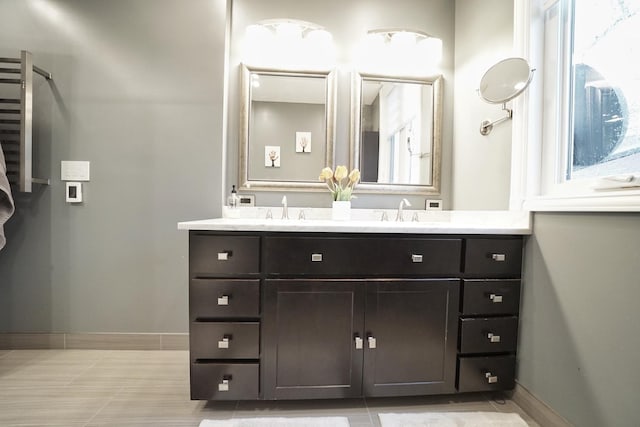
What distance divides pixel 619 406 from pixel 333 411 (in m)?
1.02

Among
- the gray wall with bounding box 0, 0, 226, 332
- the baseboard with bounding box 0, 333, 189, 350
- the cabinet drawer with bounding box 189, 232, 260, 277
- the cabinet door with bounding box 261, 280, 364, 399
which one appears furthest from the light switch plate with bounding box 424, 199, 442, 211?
the baseboard with bounding box 0, 333, 189, 350

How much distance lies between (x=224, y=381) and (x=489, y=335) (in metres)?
1.20

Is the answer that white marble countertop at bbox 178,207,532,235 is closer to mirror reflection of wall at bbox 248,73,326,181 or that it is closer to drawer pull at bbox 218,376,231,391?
mirror reflection of wall at bbox 248,73,326,181

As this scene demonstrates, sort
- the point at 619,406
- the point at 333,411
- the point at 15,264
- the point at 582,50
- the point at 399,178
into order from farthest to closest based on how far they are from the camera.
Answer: the point at 399,178, the point at 15,264, the point at 333,411, the point at 582,50, the point at 619,406

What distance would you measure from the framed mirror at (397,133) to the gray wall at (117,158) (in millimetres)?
890

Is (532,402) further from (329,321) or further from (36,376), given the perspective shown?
(36,376)

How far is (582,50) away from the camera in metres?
1.17

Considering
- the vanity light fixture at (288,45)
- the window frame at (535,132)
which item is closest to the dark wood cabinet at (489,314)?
the window frame at (535,132)

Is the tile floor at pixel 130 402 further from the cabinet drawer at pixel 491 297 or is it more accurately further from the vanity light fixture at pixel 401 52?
the vanity light fixture at pixel 401 52

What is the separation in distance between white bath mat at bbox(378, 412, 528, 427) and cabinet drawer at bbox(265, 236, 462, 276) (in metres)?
0.62

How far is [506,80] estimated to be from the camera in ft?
4.37

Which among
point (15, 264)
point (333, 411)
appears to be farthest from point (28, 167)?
point (333, 411)

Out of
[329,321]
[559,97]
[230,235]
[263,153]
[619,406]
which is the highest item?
[559,97]

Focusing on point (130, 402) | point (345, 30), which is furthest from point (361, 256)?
point (345, 30)
